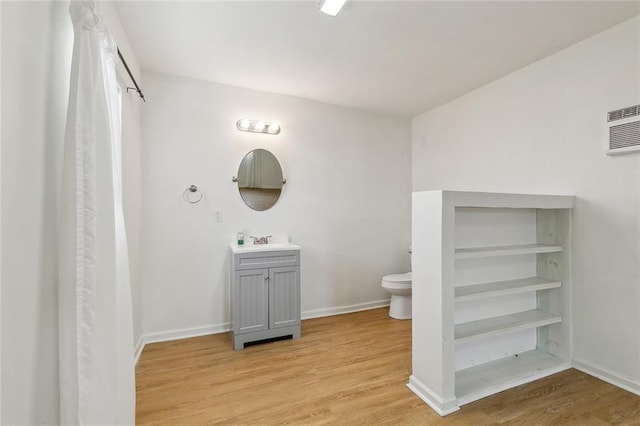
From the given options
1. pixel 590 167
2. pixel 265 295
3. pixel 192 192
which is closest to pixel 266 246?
pixel 265 295

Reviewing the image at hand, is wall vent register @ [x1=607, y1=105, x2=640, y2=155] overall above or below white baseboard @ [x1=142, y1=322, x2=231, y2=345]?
above

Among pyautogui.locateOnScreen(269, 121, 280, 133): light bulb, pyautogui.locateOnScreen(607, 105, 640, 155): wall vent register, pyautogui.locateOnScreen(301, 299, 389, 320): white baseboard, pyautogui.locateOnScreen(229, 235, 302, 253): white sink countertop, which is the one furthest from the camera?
pyautogui.locateOnScreen(301, 299, 389, 320): white baseboard

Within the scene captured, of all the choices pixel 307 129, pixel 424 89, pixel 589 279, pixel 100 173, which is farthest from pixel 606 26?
pixel 100 173

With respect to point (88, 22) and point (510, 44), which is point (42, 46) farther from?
point (510, 44)

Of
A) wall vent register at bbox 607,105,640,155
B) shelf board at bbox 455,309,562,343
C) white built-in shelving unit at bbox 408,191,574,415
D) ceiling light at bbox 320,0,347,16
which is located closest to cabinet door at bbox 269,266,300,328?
white built-in shelving unit at bbox 408,191,574,415

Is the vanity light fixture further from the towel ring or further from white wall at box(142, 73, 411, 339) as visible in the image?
the towel ring

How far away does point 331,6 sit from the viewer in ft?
5.85

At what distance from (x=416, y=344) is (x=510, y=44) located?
240 centimetres

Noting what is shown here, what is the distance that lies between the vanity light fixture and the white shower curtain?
5.68 ft

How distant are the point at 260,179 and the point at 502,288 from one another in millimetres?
2393

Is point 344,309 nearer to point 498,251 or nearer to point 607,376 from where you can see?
point 498,251

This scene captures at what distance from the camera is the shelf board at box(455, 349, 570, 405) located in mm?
1917

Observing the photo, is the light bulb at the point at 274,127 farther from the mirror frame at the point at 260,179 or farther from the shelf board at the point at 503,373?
the shelf board at the point at 503,373

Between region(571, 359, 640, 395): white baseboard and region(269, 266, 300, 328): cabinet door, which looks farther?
region(269, 266, 300, 328): cabinet door
